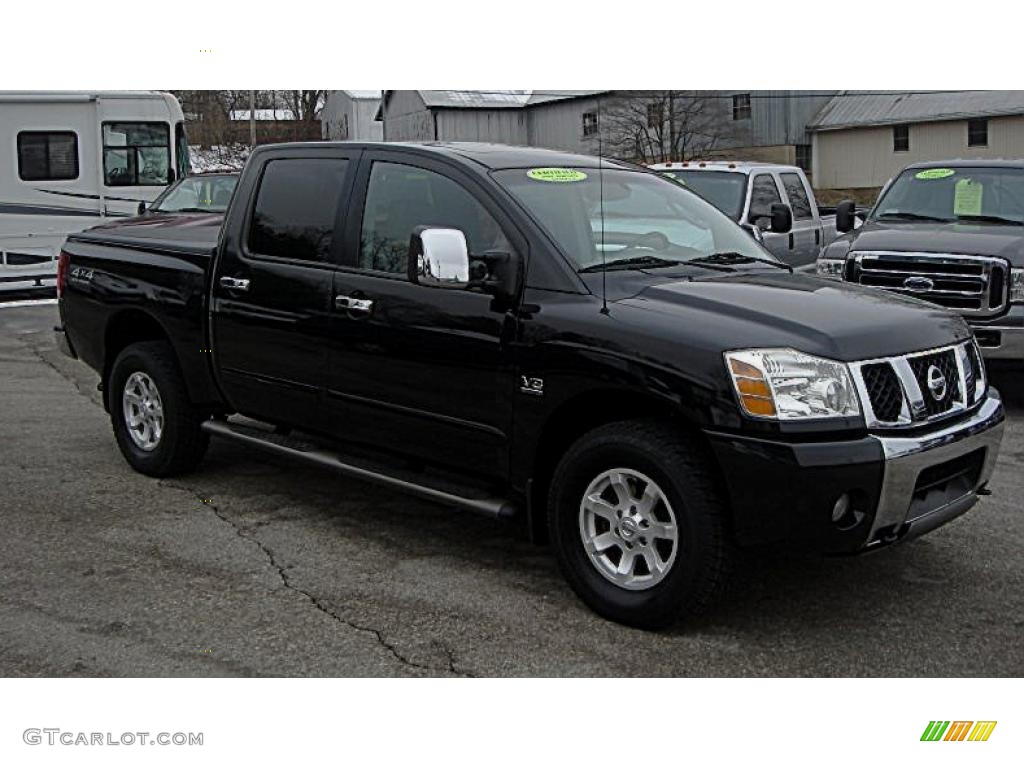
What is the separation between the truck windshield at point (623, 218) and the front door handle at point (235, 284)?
5.25 ft

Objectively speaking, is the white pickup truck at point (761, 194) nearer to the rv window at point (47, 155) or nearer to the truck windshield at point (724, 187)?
the truck windshield at point (724, 187)

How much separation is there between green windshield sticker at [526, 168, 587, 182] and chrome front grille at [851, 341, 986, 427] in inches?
66.8

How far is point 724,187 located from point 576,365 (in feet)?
24.8

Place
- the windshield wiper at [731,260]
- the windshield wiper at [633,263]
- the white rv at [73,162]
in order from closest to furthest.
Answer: the windshield wiper at [633,263]
the windshield wiper at [731,260]
the white rv at [73,162]

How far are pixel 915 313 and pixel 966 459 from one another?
60 cm

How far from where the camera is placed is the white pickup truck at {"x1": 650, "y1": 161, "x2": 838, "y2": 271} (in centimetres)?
1121

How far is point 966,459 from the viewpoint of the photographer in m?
4.37

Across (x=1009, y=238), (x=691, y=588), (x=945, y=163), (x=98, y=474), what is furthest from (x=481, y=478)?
(x=945, y=163)

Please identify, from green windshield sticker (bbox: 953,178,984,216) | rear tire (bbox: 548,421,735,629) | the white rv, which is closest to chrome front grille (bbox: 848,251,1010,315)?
green windshield sticker (bbox: 953,178,984,216)

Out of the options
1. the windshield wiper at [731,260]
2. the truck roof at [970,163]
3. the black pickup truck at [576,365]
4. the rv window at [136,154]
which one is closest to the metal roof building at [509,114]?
the black pickup truck at [576,365]

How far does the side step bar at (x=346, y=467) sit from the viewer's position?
4715mm
